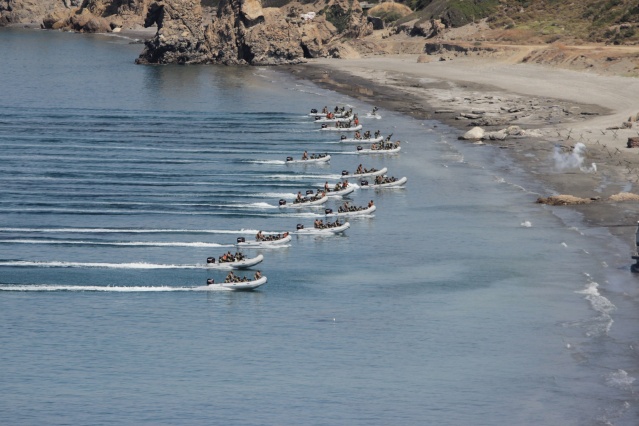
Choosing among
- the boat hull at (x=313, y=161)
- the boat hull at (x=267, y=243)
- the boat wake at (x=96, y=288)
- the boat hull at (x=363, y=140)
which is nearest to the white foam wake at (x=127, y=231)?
the boat hull at (x=267, y=243)

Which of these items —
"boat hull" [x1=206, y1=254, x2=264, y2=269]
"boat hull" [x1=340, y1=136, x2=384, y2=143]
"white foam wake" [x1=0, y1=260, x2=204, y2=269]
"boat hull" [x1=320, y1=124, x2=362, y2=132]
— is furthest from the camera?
"boat hull" [x1=320, y1=124, x2=362, y2=132]

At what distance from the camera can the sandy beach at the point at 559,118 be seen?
105m

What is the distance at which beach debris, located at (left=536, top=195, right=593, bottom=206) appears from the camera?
101312 millimetres

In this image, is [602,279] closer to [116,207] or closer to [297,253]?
[297,253]

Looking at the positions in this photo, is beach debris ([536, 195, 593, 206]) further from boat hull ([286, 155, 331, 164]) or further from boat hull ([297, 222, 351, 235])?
boat hull ([286, 155, 331, 164])

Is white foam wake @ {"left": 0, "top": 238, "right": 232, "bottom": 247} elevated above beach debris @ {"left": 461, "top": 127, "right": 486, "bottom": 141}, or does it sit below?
below

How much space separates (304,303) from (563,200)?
35720mm

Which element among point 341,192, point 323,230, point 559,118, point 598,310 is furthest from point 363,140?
point 598,310

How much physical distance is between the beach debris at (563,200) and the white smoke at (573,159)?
1299 centimetres

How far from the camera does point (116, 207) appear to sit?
102 metres

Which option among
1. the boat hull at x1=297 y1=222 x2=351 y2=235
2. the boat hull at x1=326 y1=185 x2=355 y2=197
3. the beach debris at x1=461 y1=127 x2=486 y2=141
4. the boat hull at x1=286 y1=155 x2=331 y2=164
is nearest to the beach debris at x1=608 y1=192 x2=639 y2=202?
the boat hull at x1=297 y1=222 x2=351 y2=235

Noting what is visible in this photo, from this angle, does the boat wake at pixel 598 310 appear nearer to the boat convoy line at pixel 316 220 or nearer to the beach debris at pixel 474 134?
the boat convoy line at pixel 316 220

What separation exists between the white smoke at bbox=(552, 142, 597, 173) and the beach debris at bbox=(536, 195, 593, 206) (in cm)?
1299

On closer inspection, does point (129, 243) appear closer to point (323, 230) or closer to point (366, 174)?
point (323, 230)
